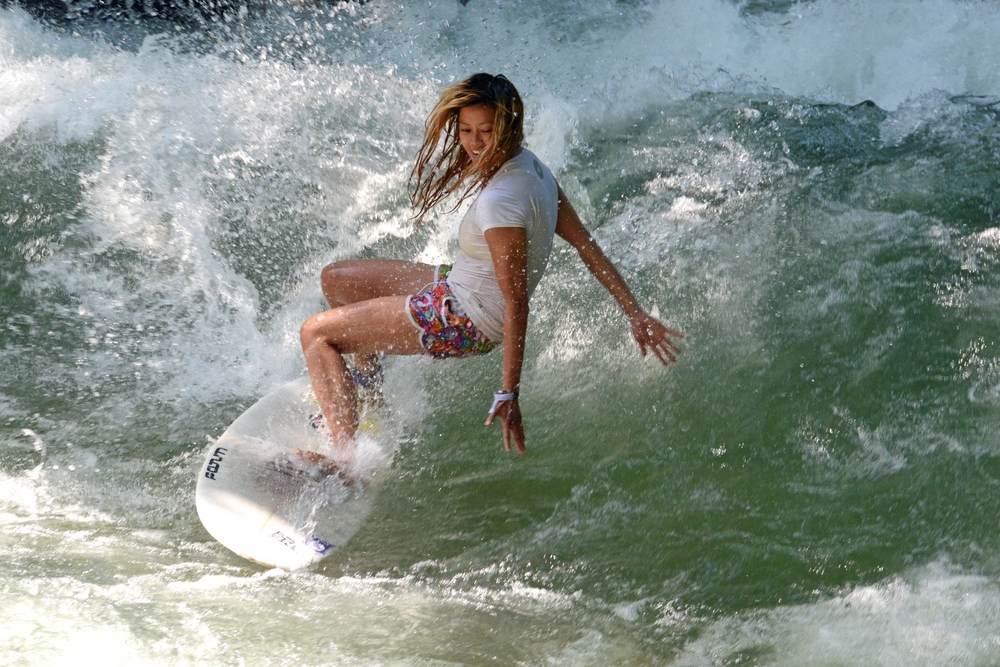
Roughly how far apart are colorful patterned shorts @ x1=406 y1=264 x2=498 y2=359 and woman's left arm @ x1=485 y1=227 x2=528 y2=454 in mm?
224

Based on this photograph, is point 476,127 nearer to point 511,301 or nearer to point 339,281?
→ point 511,301

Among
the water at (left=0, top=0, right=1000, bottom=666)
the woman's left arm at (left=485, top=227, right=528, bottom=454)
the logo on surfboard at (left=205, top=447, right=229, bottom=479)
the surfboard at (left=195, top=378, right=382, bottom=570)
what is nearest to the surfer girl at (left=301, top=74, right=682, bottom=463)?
the woman's left arm at (left=485, top=227, right=528, bottom=454)

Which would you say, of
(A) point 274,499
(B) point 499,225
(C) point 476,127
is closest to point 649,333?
(B) point 499,225

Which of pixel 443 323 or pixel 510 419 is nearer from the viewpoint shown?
pixel 510 419

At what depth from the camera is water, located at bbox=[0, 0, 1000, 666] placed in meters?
3.37

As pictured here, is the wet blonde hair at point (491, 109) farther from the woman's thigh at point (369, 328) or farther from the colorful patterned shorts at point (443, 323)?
the woman's thigh at point (369, 328)

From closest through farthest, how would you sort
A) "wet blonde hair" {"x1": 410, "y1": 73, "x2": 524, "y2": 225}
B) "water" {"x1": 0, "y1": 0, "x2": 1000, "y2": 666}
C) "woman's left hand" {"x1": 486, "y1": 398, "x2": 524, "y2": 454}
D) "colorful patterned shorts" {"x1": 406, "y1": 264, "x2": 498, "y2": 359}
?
1. "wet blonde hair" {"x1": 410, "y1": 73, "x2": 524, "y2": 225}
2. "woman's left hand" {"x1": 486, "y1": 398, "x2": 524, "y2": 454}
3. "colorful patterned shorts" {"x1": 406, "y1": 264, "x2": 498, "y2": 359}
4. "water" {"x1": 0, "y1": 0, "x2": 1000, "y2": 666}

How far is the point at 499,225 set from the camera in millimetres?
2844

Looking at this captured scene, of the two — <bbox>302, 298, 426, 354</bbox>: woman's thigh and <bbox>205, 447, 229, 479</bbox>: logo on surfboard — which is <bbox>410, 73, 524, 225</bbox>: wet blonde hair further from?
<bbox>205, 447, 229, 479</bbox>: logo on surfboard

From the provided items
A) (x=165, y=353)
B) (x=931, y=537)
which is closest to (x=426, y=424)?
(x=165, y=353)

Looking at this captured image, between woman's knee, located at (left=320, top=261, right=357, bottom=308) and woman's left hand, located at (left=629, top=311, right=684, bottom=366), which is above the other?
woman's knee, located at (left=320, top=261, right=357, bottom=308)

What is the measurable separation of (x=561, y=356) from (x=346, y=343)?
1.33 meters

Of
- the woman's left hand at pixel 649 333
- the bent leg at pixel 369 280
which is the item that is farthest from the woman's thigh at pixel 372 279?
the woman's left hand at pixel 649 333

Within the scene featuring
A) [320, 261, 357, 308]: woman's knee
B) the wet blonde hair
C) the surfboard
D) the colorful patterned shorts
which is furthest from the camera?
[320, 261, 357, 308]: woman's knee
